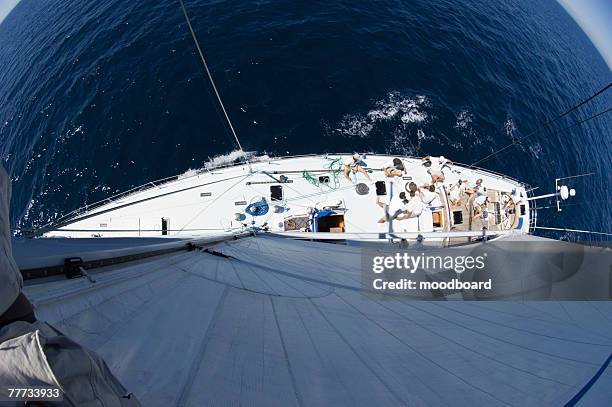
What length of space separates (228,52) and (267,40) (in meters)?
3.35

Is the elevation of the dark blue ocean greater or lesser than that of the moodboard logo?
greater

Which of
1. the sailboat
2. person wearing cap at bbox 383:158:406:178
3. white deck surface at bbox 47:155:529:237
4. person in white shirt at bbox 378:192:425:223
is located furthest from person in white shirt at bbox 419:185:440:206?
the sailboat

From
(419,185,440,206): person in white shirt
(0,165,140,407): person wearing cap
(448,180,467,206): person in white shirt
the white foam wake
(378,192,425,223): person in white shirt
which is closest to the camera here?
(0,165,140,407): person wearing cap

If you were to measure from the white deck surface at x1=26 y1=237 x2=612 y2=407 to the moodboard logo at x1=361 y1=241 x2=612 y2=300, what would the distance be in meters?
3.30

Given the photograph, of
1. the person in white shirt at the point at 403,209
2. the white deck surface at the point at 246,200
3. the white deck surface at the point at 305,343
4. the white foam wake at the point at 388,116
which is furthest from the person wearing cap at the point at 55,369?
the white foam wake at the point at 388,116

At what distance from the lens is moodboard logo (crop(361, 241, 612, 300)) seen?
10.7 metres

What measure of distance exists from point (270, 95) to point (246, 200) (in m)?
11.5

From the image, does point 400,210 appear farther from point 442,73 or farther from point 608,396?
point 442,73

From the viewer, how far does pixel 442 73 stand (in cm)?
2906

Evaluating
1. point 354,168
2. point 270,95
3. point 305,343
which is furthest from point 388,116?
point 305,343

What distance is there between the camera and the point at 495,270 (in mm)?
12312

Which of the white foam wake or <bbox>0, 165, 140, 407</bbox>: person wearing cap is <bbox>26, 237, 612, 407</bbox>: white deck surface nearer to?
<bbox>0, 165, 140, 407</bbox>: person wearing cap

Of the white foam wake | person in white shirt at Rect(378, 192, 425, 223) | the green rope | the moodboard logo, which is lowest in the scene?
the moodboard logo

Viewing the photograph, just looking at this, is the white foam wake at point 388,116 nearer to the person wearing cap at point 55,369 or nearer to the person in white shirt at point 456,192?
the person in white shirt at point 456,192
